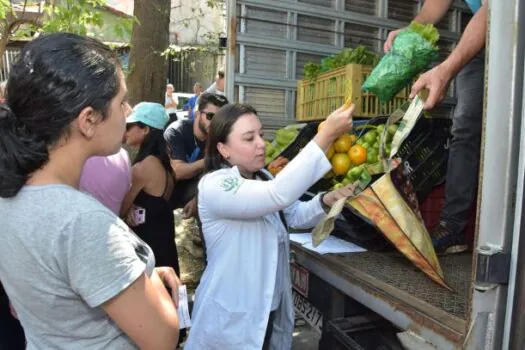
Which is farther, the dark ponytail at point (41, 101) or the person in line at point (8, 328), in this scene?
the person in line at point (8, 328)

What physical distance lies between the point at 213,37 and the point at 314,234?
31.1ft

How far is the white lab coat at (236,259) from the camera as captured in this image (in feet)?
6.16

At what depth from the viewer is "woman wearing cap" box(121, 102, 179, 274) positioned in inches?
115

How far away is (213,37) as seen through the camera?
35.0ft

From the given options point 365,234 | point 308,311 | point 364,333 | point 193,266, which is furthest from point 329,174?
point 193,266

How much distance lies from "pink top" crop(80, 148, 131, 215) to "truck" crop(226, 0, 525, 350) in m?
1.05

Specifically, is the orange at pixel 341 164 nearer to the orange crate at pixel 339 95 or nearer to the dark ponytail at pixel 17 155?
the orange crate at pixel 339 95

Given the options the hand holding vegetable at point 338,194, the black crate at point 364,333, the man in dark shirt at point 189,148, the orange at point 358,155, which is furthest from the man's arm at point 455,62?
the man in dark shirt at point 189,148

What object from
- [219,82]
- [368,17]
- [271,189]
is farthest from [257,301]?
[219,82]

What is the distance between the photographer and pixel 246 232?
202cm

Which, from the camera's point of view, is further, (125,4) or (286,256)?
(125,4)

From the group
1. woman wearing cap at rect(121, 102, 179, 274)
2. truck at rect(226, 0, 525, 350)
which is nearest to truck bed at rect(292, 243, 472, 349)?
truck at rect(226, 0, 525, 350)

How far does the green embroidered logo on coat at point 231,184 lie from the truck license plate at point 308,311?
33.9 inches

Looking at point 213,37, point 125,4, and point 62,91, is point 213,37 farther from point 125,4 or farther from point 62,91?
point 125,4
